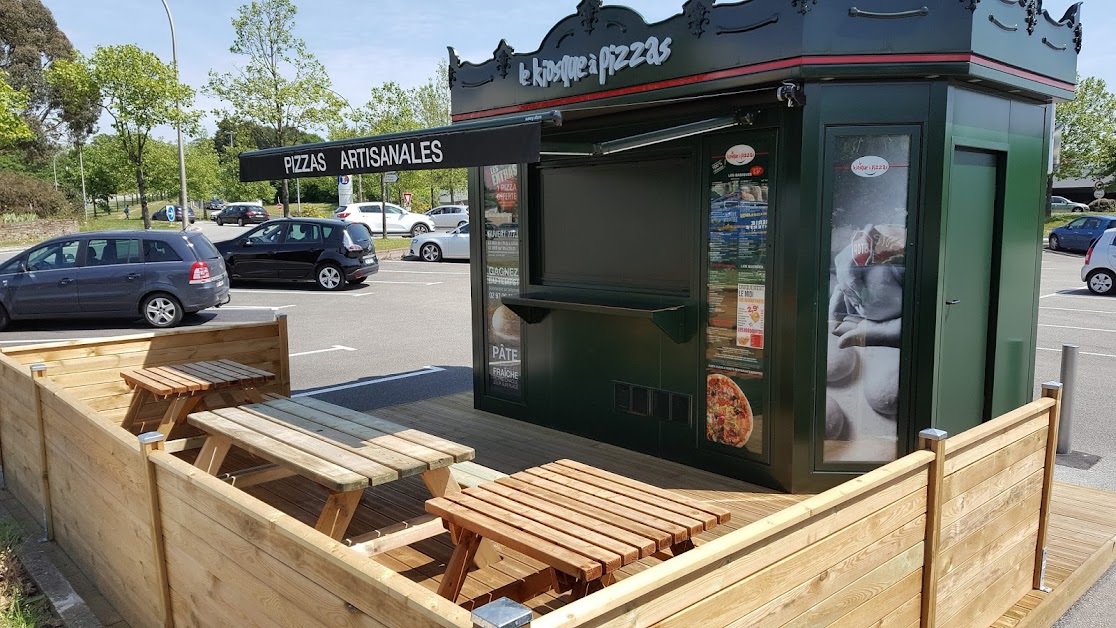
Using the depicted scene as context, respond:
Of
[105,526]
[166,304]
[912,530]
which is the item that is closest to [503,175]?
[105,526]

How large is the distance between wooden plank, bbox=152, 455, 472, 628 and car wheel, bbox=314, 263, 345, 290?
15.4m

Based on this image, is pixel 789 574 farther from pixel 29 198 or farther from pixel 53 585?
pixel 29 198

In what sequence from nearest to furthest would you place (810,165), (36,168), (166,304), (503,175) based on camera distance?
(810,165) → (503,175) → (166,304) → (36,168)

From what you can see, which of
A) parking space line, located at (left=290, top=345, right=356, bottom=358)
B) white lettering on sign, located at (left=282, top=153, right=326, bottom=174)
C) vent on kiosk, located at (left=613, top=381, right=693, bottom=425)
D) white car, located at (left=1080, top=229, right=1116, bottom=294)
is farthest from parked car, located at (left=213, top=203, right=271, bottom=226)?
vent on kiosk, located at (left=613, top=381, right=693, bottom=425)

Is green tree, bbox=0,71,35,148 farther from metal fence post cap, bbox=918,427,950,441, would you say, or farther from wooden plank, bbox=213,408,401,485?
metal fence post cap, bbox=918,427,950,441

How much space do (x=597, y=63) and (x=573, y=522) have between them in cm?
402

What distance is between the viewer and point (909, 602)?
124 inches

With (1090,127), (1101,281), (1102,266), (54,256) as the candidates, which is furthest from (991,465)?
(1090,127)

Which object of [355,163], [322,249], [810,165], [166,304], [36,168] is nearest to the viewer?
[810,165]

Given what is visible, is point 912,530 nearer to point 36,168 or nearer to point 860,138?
point 860,138

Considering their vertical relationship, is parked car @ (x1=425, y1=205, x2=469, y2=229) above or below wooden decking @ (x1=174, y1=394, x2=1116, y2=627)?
above

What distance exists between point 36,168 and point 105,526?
210 feet

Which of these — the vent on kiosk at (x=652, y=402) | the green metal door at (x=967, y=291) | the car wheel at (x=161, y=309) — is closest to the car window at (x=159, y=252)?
the car wheel at (x=161, y=309)

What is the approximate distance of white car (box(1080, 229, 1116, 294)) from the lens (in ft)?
56.6
